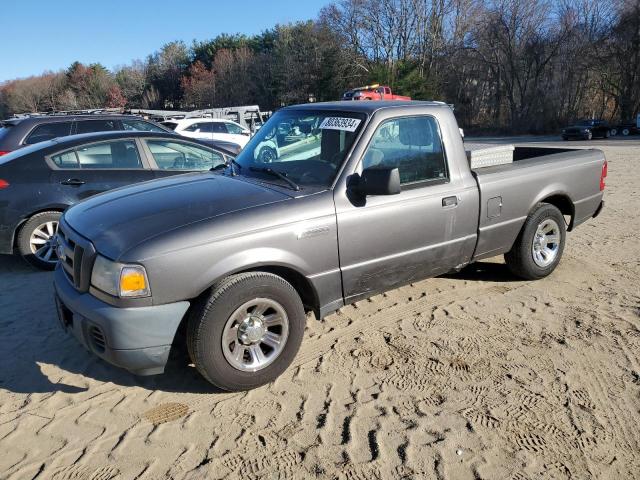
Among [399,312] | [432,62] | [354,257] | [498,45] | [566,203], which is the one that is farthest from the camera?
[432,62]

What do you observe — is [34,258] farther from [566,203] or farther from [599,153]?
[599,153]

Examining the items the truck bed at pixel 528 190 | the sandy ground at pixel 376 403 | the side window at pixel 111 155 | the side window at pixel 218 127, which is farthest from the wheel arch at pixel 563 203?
the side window at pixel 218 127

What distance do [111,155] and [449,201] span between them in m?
4.32

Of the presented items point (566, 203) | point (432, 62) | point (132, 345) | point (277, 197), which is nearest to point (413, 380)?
point (277, 197)

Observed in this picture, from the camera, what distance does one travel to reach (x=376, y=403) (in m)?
3.32

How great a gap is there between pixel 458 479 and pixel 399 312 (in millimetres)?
2124

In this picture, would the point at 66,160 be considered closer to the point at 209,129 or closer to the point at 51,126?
the point at 51,126

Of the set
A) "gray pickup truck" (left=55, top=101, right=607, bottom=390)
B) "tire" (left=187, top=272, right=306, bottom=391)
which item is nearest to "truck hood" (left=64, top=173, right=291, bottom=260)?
"gray pickup truck" (left=55, top=101, right=607, bottom=390)

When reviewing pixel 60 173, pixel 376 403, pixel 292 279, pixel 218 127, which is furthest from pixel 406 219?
pixel 218 127

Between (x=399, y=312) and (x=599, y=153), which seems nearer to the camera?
(x=399, y=312)

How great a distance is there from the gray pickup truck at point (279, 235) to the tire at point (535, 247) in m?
0.07

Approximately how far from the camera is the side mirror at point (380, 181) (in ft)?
11.5

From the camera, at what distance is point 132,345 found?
303 cm

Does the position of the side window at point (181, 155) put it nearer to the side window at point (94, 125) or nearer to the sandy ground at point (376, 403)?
the sandy ground at point (376, 403)
